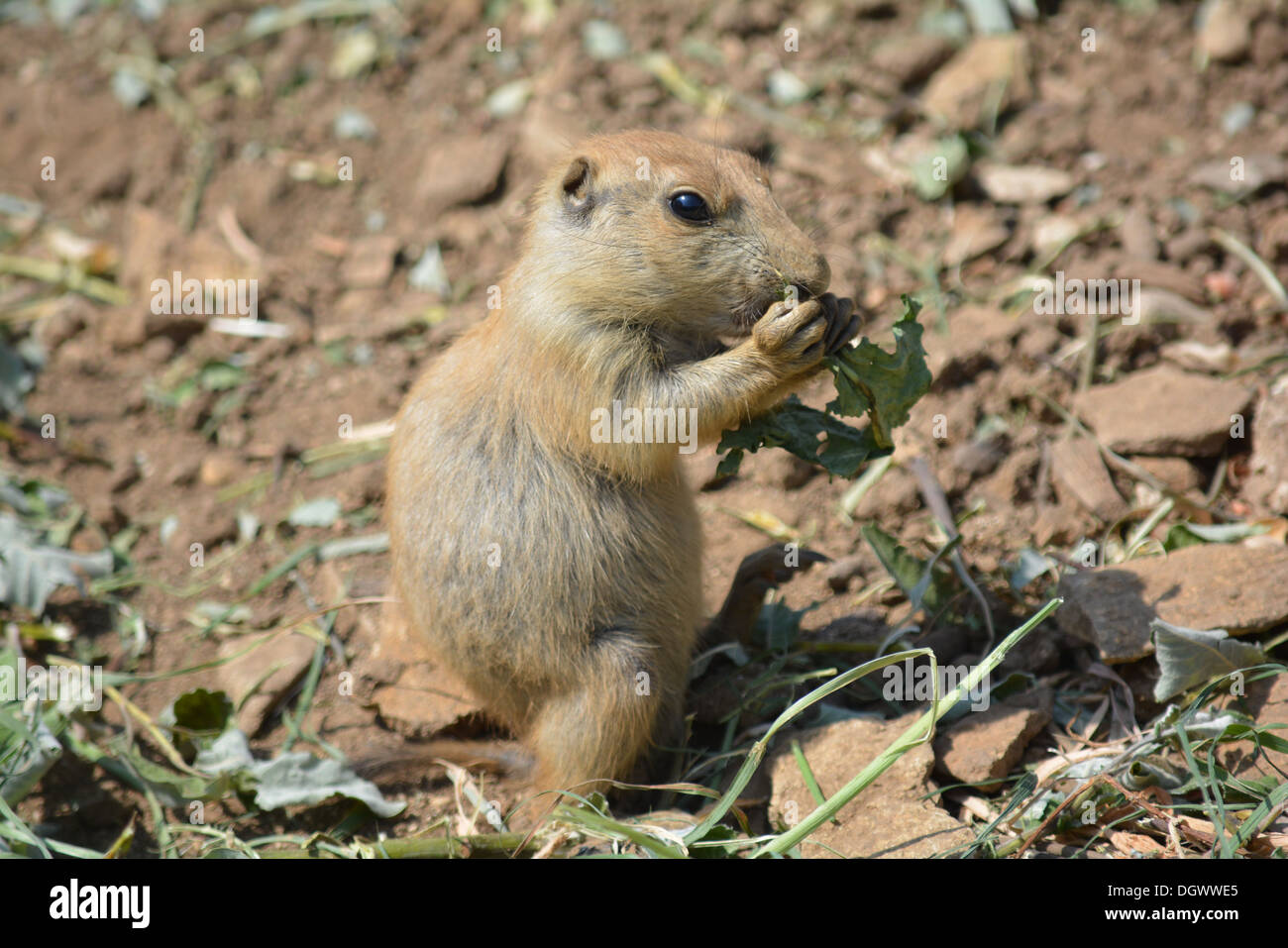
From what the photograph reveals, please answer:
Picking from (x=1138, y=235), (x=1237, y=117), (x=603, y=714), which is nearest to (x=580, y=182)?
(x=603, y=714)

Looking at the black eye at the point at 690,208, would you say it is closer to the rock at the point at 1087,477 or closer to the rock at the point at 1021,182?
the rock at the point at 1087,477

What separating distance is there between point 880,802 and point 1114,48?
6206mm

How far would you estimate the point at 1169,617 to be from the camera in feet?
15.2

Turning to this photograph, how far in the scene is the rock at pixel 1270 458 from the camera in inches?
213

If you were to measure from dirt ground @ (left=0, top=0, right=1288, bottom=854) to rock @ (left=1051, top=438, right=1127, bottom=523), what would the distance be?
22 millimetres

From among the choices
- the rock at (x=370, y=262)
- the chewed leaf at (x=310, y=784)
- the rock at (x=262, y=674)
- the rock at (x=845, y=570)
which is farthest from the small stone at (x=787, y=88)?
the chewed leaf at (x=310, y=784)

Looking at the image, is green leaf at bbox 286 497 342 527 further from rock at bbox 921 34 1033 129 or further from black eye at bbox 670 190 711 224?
rock at bbox 921 34 1033 129

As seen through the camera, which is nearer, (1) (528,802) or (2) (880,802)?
(2) (880,802)

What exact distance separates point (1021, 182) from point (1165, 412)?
230cm

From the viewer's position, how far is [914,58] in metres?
8.26

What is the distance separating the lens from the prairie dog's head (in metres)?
4.39

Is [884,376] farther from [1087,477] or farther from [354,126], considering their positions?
[354,126]
